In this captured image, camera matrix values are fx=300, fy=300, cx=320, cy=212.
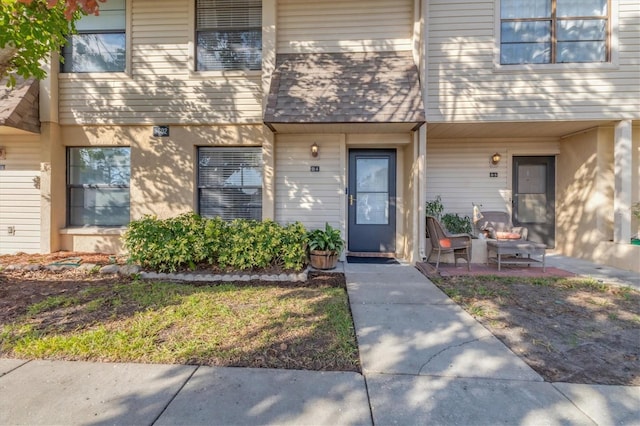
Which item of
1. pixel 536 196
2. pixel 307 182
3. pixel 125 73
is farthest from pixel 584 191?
pixel 125 73

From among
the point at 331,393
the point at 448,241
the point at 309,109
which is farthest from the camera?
the point at 448,241

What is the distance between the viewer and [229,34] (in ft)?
20.6

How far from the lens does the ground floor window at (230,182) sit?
6.41 meters

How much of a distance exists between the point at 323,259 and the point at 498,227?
12.6 ft

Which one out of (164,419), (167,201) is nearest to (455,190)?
(167,201)

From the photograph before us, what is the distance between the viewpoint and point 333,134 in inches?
247

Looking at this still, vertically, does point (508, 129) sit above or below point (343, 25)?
below

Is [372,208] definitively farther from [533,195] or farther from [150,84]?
[150,84]

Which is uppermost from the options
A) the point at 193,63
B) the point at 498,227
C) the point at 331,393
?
the point at 193,63

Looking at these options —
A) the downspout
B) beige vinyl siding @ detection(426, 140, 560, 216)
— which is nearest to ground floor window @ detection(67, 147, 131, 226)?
the downspout

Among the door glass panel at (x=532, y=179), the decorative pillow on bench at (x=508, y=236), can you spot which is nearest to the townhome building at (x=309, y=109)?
the door glass panel at (x=532, y=179)

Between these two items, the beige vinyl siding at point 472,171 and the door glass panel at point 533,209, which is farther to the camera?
the door glass panel at point 533,209

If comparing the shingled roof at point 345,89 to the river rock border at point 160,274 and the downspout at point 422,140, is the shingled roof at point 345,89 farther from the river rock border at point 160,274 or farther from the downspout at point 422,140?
the river rock border at point 160,274

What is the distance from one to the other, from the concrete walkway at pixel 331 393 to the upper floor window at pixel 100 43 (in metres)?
6.18
